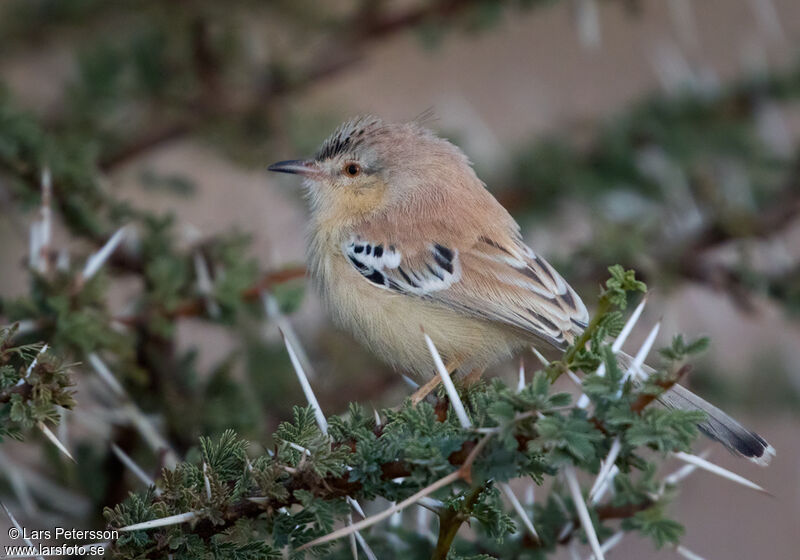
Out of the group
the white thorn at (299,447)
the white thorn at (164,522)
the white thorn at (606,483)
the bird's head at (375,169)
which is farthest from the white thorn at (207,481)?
the bird's head at (375,169)

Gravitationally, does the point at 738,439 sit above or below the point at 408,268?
below

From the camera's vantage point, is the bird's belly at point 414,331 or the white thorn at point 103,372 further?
the bird's belly at point 414,331

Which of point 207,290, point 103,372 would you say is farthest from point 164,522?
point 207,290

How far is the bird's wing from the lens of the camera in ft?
10.8

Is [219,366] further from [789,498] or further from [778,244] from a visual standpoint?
[789,498]

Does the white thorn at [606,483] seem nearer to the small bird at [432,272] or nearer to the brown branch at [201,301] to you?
the small bird at [432,272]

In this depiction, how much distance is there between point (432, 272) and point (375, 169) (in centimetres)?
88

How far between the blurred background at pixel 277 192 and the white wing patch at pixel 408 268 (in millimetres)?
332

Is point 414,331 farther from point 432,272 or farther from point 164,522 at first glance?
point 164,522

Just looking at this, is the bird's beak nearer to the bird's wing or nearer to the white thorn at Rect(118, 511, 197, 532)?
the bird's wing

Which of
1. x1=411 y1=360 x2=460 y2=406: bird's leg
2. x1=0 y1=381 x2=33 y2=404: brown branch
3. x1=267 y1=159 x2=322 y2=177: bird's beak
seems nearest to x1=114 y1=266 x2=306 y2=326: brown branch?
x1=267 y1=159 x2=322 y2=177: bird's beak

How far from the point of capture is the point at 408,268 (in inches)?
139

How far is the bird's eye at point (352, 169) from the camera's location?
4207 millimetres

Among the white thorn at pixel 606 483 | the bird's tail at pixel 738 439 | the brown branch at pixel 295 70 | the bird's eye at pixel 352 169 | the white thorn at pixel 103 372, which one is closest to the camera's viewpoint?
the white thorn at pixel 606 483
